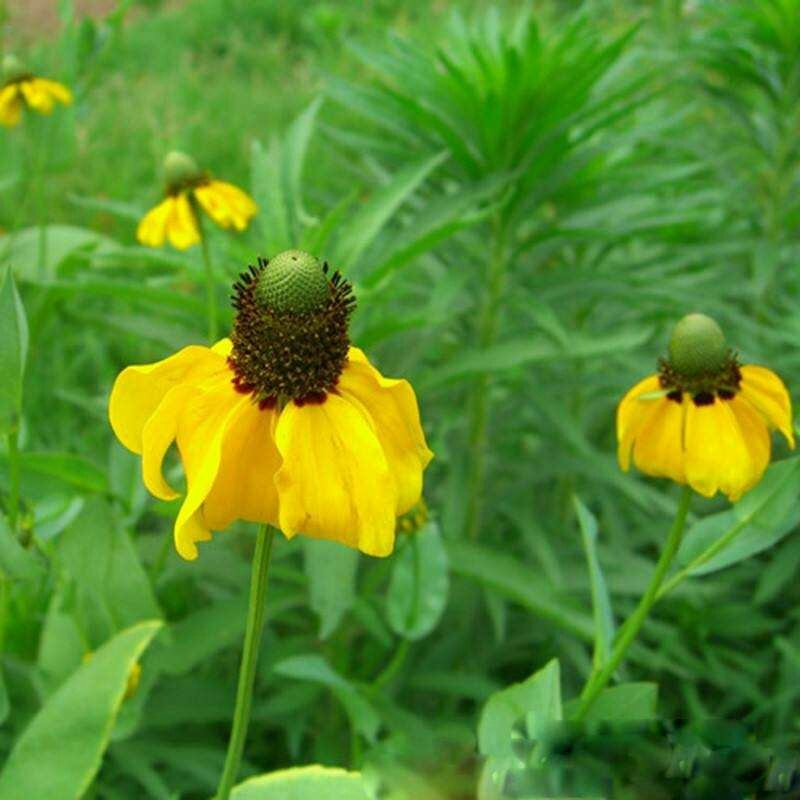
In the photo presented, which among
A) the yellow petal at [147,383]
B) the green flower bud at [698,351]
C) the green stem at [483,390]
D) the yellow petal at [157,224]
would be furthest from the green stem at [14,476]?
the green stem at [483,390]

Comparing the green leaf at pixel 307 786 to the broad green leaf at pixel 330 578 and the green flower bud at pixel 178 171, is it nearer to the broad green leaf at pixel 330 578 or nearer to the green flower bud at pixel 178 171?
the broad green leaf at pixel 330 578

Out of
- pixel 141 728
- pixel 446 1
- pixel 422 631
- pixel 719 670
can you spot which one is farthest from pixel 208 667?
pixel 446 1

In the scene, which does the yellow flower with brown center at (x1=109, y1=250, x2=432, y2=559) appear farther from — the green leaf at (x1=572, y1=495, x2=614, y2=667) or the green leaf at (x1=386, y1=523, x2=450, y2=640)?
the green leaf at (x1=386, y1=523, x2=450, y2=640)

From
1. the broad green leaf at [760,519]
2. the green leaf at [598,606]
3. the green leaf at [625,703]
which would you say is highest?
the broad green leaf at [760,519]

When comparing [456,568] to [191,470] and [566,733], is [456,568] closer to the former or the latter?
[191,470]

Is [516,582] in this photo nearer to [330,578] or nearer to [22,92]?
[330,578]

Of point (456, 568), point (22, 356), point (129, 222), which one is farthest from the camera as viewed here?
point (129, 222)

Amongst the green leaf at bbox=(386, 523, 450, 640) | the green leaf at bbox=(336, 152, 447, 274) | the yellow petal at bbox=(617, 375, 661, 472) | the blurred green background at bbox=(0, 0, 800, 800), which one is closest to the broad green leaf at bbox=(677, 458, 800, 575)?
the blurred green background at bbox=(0, 0, 800, 800)
